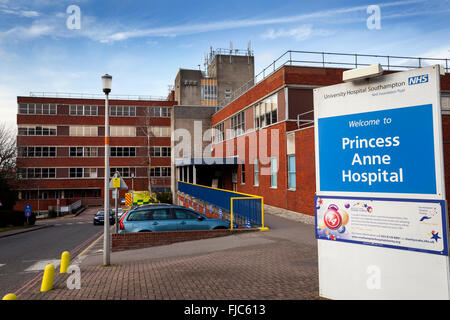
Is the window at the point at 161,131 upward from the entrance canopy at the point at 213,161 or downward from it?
upward

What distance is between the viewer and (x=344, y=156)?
5.32 meters

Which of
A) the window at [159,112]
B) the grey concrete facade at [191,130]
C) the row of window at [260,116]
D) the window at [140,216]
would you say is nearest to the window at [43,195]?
the window at [159,112]

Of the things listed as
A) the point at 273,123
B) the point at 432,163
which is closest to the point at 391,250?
the point at 432,163

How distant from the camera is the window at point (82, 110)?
56.7 meters

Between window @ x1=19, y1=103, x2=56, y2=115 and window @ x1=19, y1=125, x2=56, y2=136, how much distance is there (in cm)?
245

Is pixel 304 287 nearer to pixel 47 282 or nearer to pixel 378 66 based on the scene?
pixel 378 66

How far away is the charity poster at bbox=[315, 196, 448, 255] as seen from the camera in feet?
14.4

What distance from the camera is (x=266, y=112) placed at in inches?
882

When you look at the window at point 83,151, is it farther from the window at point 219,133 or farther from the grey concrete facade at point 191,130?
the window at point 219,133

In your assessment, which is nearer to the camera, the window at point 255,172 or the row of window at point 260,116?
the row of window at point 260,116

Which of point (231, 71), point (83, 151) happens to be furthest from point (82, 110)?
point (231, 71)

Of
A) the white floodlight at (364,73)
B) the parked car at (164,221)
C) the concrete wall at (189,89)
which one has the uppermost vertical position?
the concrete wall at (189,89)

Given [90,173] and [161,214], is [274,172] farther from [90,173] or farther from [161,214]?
[90,173]

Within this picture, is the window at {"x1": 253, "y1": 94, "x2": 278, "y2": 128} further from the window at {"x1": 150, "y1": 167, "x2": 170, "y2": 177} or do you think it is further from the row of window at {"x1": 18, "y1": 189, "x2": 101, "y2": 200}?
the row of window at {"x1": 18, "y1": 189, "x2": 101, "y2": 200}
